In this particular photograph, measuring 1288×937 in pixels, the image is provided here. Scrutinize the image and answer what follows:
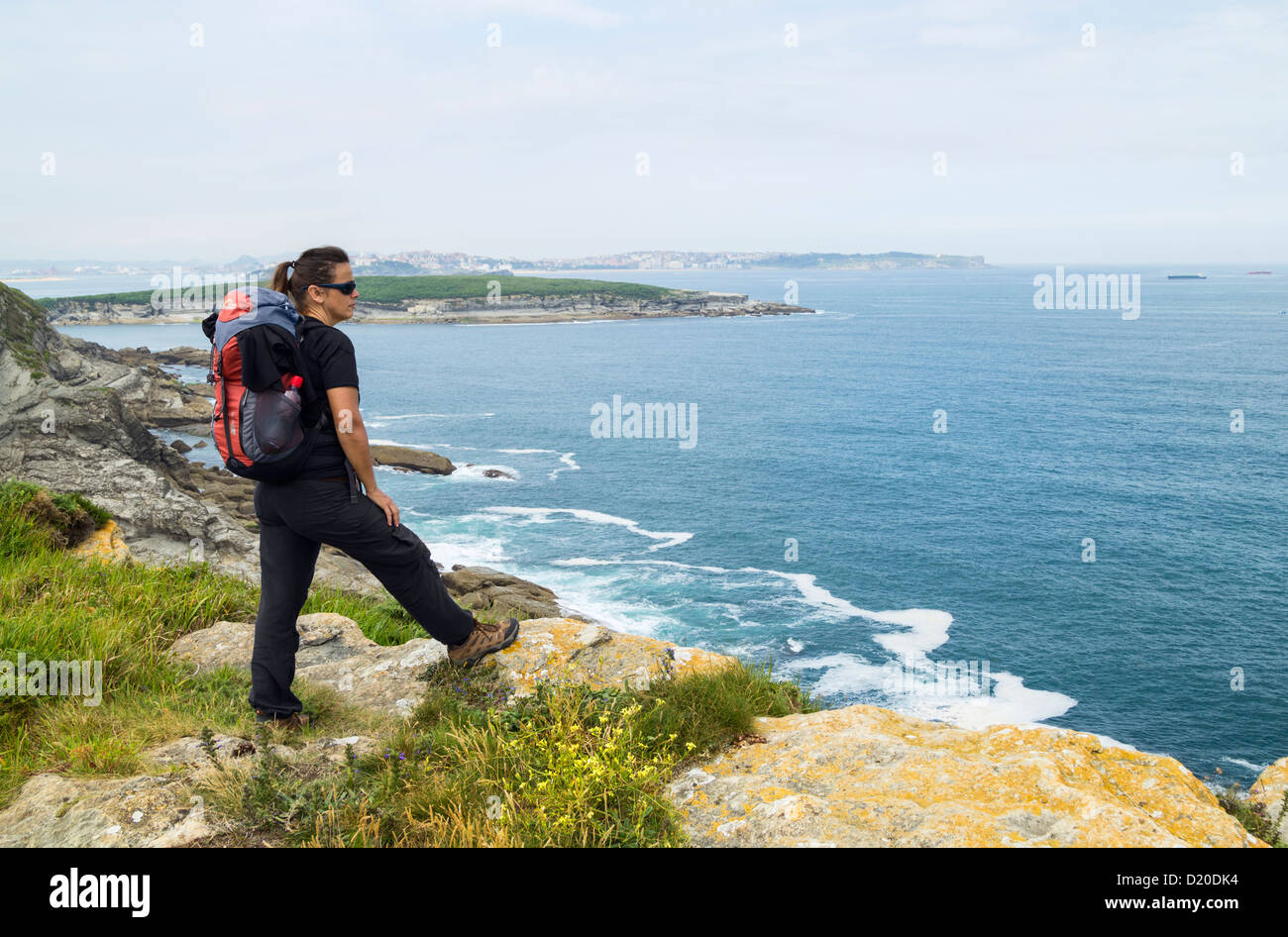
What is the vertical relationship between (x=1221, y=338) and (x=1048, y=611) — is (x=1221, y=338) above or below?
above

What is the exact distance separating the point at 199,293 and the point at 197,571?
196 metres

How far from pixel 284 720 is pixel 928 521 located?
3472 cm

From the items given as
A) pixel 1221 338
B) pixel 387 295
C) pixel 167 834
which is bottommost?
pixel 167 834

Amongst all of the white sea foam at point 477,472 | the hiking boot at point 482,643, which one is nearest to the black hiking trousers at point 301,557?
the hiking boot at point 482,643

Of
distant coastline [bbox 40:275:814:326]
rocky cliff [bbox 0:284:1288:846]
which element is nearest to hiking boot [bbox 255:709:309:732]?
rocky cliff [bbox 0:284:1288:846]

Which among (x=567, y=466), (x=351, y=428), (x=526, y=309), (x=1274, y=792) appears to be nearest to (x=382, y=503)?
(x=351, y=428)

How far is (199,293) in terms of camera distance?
17525cm

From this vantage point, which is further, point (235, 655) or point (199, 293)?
point (199, 293)

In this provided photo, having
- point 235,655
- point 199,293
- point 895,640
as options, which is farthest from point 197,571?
point 199,293

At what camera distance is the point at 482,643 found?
522 cm

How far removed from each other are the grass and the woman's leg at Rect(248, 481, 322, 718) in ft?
0.68

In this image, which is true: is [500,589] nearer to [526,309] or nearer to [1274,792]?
[1274,792]
